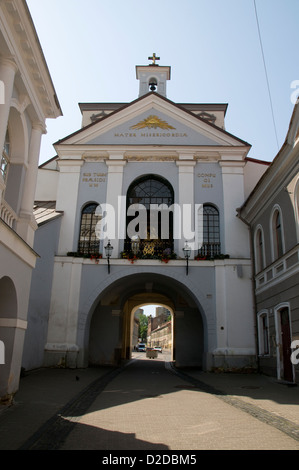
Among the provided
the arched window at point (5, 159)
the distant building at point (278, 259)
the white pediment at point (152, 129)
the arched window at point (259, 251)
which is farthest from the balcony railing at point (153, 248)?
the arched window at point (5, 159)

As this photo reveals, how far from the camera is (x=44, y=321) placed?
17.4m

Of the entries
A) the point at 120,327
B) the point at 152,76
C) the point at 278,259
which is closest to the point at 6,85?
the point at 278,259

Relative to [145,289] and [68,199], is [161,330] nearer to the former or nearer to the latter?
[145,289]

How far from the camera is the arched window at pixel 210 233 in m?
19.1

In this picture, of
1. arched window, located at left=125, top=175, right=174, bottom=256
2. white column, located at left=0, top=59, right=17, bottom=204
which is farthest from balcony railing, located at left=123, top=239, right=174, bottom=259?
white column, located at left=0, top=59, right=17, bottom=204

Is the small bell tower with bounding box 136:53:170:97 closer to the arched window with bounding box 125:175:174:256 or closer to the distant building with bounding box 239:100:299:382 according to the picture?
the arched window with bounding box 125:175:174:256

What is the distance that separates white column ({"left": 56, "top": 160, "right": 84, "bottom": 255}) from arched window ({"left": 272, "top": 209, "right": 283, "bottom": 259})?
9.33 m

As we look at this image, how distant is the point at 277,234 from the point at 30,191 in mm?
9741

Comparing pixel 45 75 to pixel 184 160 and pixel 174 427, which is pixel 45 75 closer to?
pixel 174 427

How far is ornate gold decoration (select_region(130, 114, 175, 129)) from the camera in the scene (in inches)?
841

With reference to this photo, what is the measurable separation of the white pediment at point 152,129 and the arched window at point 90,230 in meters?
3.54

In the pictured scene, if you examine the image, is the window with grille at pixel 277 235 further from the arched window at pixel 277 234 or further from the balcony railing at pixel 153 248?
the balcony railing at pixel 153 248
